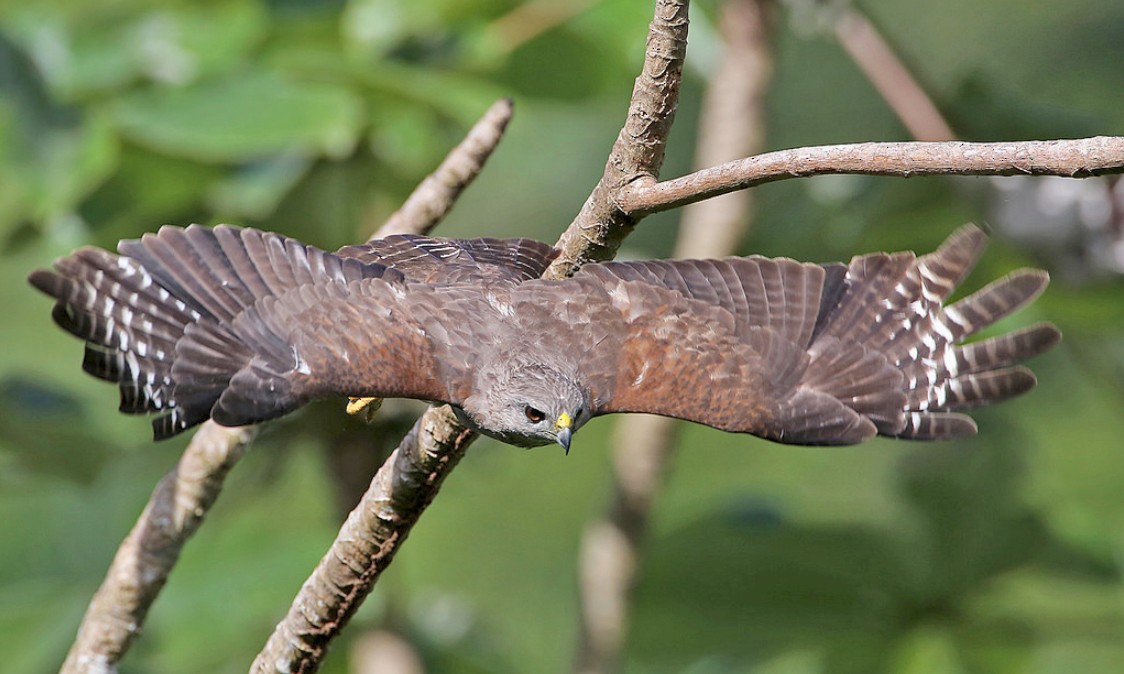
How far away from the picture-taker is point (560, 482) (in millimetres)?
7125

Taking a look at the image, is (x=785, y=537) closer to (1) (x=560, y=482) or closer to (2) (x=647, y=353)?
(2) (x=647, y=353)

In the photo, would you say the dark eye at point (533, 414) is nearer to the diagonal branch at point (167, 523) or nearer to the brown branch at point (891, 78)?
the diagonal branch at point (167, 523)

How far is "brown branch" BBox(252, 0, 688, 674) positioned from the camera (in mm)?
2145

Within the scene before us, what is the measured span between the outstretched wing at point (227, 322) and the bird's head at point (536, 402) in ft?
0.40

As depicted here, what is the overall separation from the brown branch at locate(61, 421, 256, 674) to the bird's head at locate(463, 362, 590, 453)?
503 mm

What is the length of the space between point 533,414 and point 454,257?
351 millimetres

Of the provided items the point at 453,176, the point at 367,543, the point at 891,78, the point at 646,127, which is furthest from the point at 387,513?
the point at 891,78

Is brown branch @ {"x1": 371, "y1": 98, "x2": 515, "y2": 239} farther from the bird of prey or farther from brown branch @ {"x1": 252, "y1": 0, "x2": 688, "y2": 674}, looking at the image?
brown branch @ {"x1": 252, "y1": 0, "x2": 688, "y2": 674}

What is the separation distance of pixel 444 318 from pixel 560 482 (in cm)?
441

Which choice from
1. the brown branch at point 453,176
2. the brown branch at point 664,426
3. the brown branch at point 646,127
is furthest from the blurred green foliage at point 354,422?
the brown branch at point 646,127

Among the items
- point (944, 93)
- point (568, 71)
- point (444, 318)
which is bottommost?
point (444, 318)

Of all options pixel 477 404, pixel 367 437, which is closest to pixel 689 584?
pixel 367 437

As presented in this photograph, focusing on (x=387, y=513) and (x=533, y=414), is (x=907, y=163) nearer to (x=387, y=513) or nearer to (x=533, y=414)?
(x=387, y=513)

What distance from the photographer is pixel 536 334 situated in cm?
283
